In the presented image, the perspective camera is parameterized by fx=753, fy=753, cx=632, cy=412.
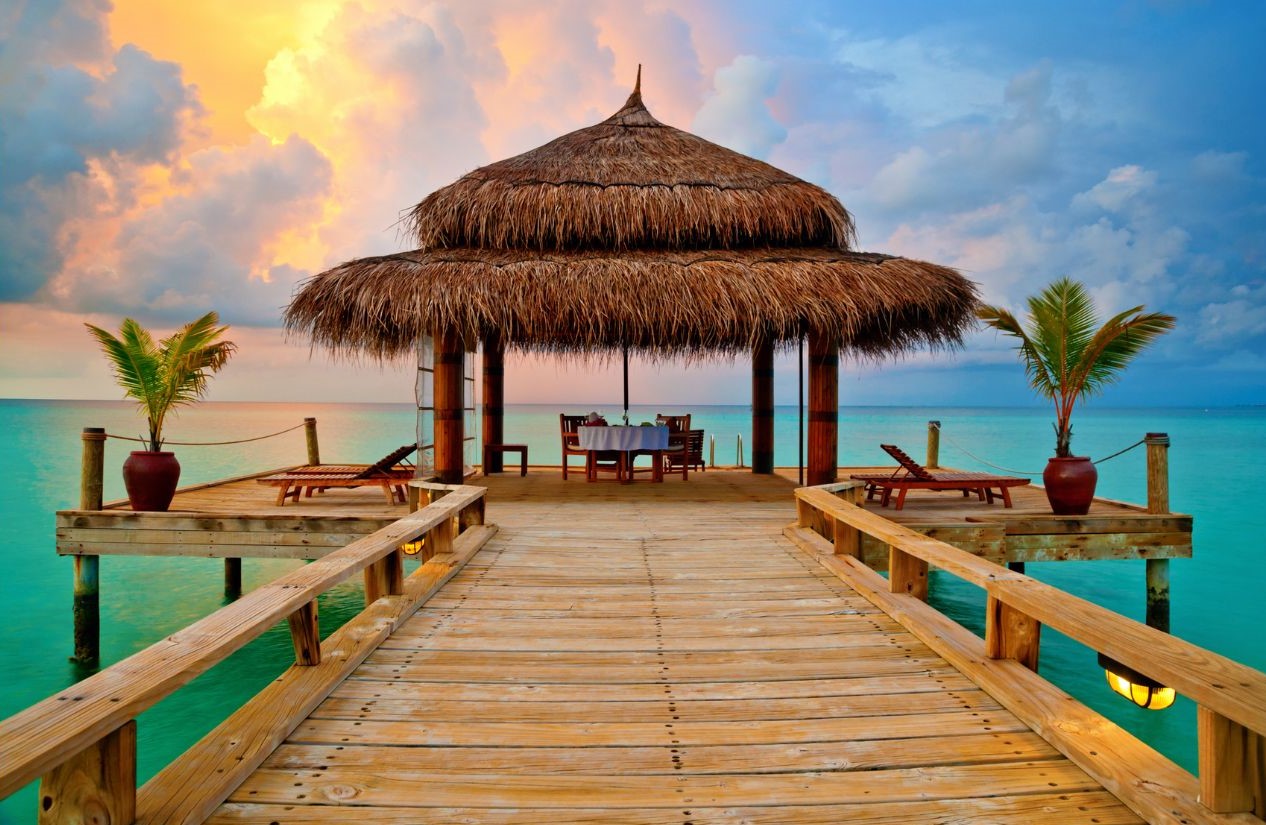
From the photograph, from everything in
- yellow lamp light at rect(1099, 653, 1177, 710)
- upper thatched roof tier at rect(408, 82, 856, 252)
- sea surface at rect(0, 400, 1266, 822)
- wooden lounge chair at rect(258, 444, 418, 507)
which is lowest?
sea surface at rect(0, 400, 1266, 822)

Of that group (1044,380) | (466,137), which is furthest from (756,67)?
(1044,380)

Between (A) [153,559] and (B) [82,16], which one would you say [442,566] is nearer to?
(A) [153,559]

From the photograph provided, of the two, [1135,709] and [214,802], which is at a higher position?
[214,802]

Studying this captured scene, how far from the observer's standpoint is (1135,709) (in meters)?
5.50

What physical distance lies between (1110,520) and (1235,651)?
3086mm

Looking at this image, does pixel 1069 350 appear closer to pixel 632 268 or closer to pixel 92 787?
pixel 632 268

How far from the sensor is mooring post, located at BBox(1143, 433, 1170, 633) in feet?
19.1

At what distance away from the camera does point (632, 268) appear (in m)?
7.14

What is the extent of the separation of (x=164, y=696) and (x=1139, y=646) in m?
2.14

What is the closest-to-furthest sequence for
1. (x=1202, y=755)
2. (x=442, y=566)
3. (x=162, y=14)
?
(x=1202, y=755) → (x=442, y=566) → (x=162, y=14)

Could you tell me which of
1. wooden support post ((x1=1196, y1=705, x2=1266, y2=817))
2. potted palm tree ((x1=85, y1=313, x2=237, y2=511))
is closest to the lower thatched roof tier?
potted palm tree ((x1=85, y1=313, x2=237, y2=511))

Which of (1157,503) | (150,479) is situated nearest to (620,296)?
(150,479)

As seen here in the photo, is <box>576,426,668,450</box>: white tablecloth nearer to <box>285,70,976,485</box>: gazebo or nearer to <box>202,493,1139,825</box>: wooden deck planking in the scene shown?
<box>285,70,976,485</box>: gazebo

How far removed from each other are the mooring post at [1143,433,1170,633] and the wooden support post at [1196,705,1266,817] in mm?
4725
